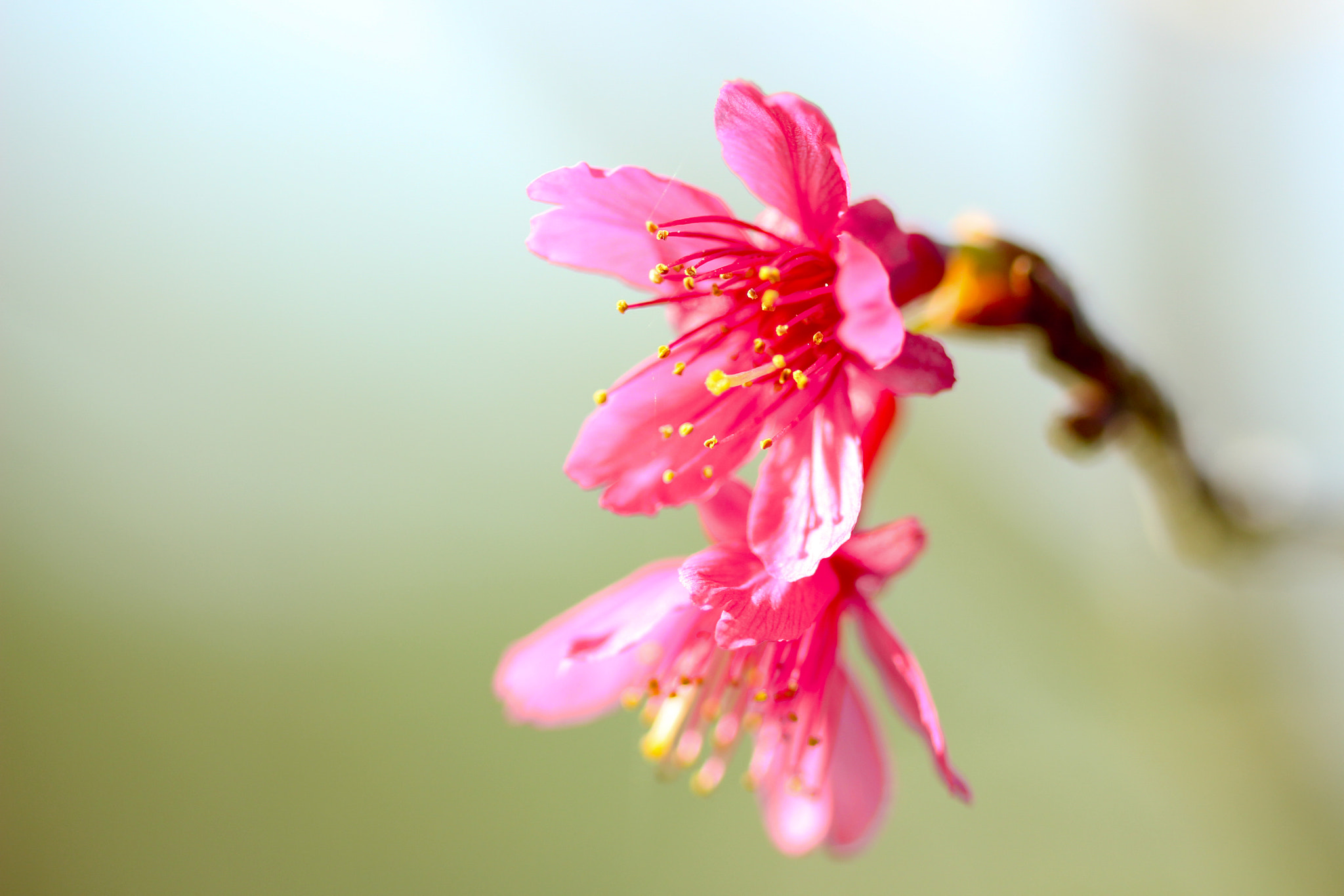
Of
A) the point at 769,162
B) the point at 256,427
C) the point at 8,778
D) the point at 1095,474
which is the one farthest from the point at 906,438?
the point at 8,778

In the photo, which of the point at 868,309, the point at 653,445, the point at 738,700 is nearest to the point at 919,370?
the point at 868,309

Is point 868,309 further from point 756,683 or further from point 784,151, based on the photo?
point 756,683

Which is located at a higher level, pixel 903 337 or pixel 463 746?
pixel 903 337

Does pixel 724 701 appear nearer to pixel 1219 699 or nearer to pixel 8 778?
pixel 1219 699

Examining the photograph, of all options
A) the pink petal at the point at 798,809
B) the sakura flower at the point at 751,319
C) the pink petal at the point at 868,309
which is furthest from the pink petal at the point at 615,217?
the pink petal at the point at 798,809

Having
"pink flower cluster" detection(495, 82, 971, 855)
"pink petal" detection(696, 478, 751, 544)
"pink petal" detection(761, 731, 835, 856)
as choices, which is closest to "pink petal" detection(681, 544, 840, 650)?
"pink flower cluster" detection(495, 82, 971, 855)

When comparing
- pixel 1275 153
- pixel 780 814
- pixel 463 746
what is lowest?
pixel 463 746
